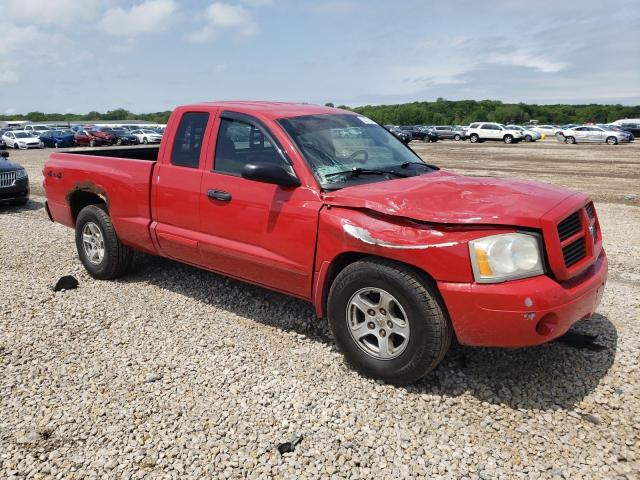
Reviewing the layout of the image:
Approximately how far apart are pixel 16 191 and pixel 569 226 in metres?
10.7

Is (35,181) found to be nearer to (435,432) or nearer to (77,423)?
(77,423)

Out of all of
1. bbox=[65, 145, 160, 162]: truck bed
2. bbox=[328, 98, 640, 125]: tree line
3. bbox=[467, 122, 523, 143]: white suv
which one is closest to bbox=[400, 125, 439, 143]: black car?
bbox=[467, 122, 523, 143]: white suv

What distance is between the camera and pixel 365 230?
3404mm

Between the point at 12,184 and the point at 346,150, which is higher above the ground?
the point at 346,150

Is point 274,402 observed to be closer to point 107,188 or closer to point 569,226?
point 569,226

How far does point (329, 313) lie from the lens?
3689mm

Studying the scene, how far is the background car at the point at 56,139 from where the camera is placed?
44.2 m

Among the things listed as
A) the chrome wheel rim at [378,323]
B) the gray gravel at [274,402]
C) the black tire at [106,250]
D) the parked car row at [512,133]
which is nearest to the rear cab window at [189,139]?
the black tire at [106,250]

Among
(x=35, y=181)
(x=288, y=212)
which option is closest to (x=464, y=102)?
(x=35, y=181)

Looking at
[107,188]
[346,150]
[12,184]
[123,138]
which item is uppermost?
[346,150]

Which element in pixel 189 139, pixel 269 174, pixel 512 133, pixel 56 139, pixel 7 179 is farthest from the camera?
pixel 56 139

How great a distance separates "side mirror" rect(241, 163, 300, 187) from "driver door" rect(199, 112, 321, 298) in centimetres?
10

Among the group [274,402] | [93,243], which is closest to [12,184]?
[93,243]

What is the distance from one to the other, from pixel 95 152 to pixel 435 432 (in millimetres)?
5116
